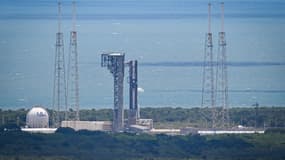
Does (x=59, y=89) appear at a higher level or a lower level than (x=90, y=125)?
higher

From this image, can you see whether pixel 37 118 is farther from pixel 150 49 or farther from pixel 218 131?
pixel 150 49

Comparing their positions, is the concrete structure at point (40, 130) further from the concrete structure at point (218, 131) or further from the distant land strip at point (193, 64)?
the distant land strip at point (193, 64)

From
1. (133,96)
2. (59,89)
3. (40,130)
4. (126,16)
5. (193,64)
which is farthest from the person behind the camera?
(126,16)

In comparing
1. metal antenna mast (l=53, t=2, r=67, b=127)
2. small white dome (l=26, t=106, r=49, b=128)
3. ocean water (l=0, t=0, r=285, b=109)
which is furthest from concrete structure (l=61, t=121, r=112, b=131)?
ocean water (l=0, t=0, r=285, b=109)

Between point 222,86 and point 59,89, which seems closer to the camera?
point 59,89

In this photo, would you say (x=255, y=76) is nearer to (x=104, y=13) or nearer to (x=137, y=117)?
(x=137, y=117)

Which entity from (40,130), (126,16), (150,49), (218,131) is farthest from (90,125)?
(126,16)
